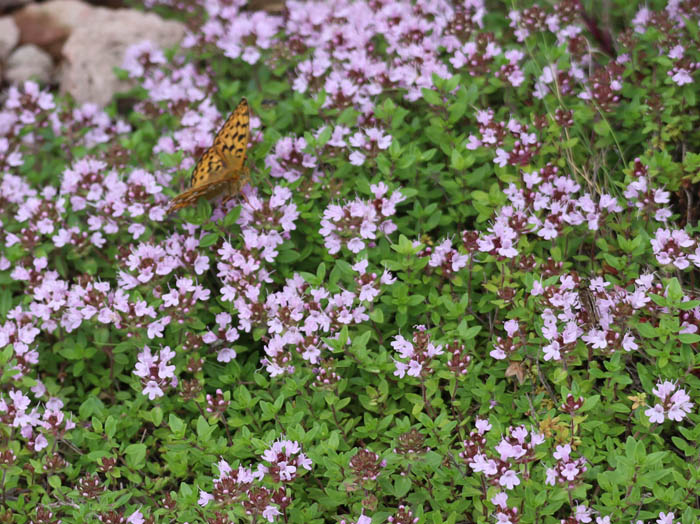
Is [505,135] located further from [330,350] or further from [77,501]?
[77,501]

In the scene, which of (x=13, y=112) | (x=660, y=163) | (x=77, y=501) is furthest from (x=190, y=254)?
(x=660, y=163)

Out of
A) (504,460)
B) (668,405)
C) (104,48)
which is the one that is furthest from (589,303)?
(104,48)

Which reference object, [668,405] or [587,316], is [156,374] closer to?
[587,316]

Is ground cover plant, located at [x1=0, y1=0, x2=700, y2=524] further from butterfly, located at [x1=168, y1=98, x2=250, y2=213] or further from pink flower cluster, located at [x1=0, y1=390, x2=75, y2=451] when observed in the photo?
butterfly, located at [x1=168, y1=98, x2=250, y2=213]

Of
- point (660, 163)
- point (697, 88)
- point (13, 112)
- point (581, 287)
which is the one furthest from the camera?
point (13, 112)

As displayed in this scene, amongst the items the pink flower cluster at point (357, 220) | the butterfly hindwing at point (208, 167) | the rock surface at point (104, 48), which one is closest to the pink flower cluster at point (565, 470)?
the pink flower cluster at point (357, 220)

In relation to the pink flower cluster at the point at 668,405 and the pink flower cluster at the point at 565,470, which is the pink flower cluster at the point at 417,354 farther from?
the pink flower cluster at the point at 668,405
